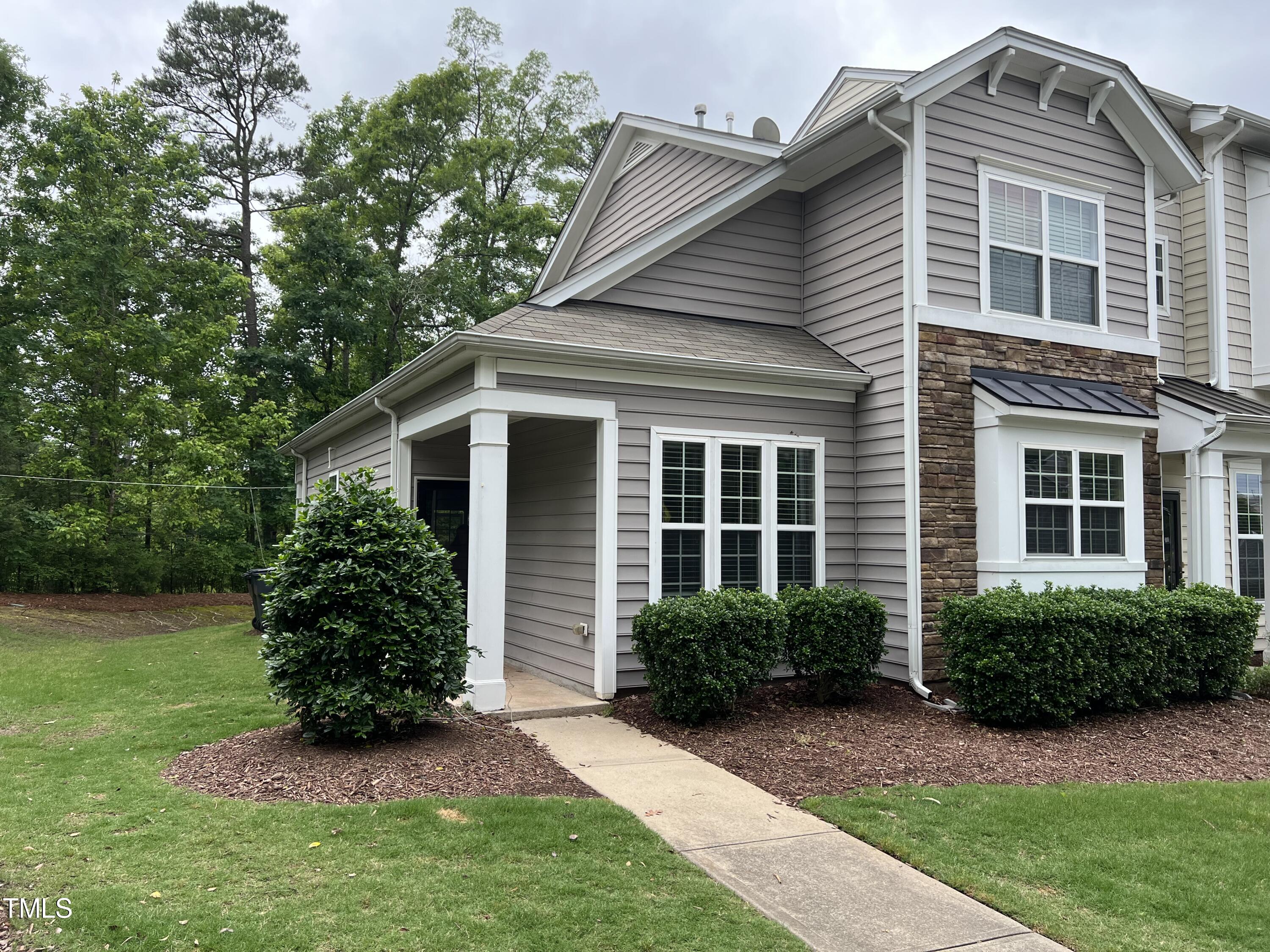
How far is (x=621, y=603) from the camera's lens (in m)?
7.90

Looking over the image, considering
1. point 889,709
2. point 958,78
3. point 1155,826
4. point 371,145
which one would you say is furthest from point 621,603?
point 371,145

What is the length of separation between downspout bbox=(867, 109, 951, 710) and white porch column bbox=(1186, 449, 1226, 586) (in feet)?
13.3

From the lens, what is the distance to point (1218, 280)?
38.5 ft

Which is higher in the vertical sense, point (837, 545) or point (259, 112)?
point (259, 112)

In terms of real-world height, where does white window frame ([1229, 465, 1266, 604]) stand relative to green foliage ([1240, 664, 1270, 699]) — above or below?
above

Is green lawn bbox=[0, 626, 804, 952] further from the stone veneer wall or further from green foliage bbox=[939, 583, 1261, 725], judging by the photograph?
the stone veneer wall

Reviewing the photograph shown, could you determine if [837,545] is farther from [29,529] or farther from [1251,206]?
[29,529]

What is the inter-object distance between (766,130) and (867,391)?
516 centimetres

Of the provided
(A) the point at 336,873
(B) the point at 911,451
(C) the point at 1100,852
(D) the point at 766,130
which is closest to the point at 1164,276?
(D) the point at 766,130

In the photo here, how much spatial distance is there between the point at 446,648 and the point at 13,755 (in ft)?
10.1

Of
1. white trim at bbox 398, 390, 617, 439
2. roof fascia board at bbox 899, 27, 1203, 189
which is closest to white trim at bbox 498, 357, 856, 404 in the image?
white trim at bbox 398, 390, 617, 439

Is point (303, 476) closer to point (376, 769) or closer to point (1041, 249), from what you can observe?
point (376, 769)

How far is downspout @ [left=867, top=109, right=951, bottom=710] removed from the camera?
8.14 m

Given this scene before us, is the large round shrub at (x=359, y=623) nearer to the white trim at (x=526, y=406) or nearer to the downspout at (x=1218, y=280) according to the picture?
the white trim at (x=526, y=406)
